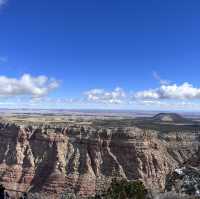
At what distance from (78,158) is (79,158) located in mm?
174

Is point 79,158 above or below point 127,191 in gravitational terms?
below


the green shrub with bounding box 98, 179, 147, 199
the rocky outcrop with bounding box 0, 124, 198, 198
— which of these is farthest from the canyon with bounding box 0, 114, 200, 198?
the green shrub with bounding box 98, 179, 147, 199

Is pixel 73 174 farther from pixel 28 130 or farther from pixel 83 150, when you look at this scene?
pixel 28 130

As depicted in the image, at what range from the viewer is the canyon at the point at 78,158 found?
2621 inches

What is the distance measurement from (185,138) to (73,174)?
30.7m

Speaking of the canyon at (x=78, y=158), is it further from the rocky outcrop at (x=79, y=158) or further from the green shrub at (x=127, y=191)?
the green shrub at (x=127, y=191)

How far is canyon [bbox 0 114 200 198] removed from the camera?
66.6 meters

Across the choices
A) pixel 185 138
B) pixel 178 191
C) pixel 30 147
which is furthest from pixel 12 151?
pixel 178 191

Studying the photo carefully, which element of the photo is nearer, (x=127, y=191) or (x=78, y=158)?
(x=127, y=191)

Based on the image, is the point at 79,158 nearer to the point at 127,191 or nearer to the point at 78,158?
the point at 78,158

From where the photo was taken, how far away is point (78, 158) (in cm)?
7150

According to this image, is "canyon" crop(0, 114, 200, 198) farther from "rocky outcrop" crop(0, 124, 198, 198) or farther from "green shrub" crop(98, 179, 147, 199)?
"green shrub" crop(98, 179, 147, 199)

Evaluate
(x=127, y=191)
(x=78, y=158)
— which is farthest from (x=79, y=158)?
(x=127, y=191)

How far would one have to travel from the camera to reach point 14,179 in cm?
7162
